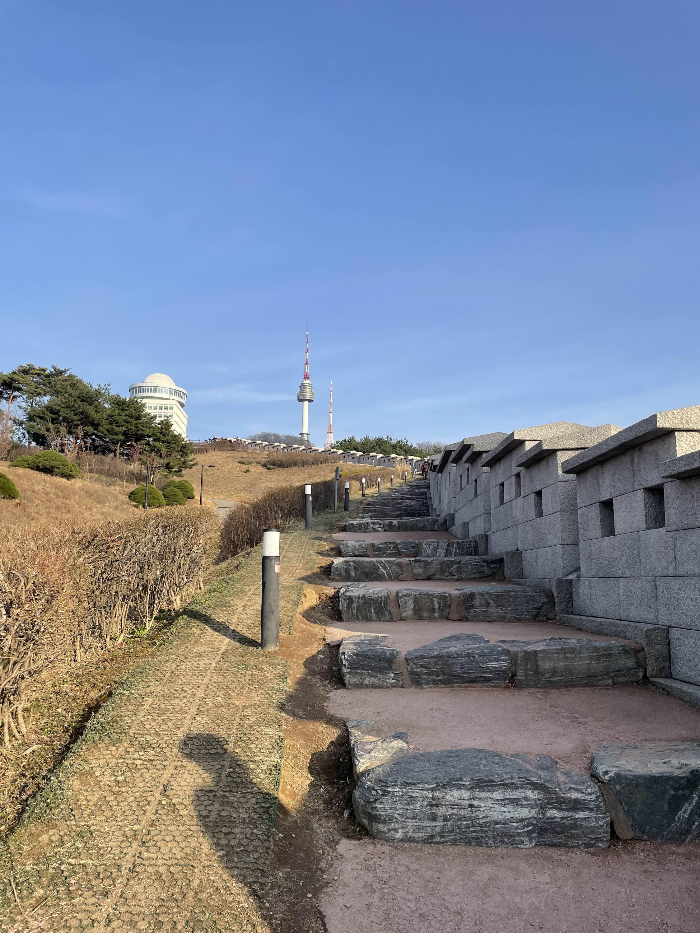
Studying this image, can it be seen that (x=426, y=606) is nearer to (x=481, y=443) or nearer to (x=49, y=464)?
(x=481, y=443)

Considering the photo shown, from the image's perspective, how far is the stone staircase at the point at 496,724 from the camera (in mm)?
2746

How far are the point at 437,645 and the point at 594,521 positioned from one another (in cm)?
173

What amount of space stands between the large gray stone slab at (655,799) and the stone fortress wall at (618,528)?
41.9 inches

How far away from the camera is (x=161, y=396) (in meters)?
121

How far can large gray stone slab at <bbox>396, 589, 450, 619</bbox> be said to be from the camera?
5.89 metres

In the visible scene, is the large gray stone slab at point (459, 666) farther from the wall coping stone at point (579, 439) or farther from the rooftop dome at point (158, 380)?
the rooftop dome at point (158, 380)

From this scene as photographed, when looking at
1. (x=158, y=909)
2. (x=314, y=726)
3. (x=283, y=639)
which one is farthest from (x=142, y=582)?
(x=158, y=909)

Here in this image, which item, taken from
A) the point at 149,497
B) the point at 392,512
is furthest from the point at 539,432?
the point at 149,497

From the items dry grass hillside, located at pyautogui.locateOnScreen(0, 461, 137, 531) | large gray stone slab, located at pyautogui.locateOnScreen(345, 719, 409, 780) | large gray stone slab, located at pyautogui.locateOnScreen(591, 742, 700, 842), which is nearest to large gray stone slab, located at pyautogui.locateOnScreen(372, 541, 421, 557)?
large gray stone slab, located at pyautogui.locateOnScreen(345, 719, 409, 780)

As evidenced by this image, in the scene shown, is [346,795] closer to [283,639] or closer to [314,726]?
[314,726]

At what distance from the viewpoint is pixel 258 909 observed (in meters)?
2.25

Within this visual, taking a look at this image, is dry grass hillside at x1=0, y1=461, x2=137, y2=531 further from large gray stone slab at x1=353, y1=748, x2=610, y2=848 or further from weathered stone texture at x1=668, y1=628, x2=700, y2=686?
large gray stone slab at x1=353, y1=748, x2=610, y2=848

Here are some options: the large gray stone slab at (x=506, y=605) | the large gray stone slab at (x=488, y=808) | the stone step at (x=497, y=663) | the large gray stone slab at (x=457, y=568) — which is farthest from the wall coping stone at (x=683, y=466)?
the large gray stone slab at (x=457, y=568)

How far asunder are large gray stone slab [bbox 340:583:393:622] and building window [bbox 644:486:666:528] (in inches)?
101
